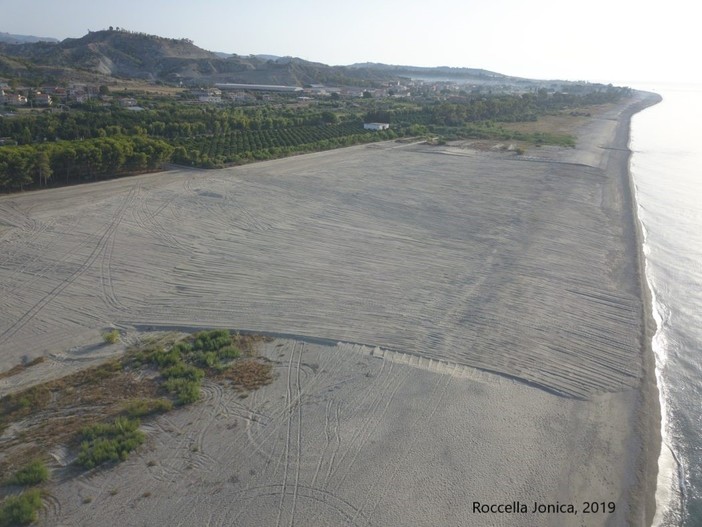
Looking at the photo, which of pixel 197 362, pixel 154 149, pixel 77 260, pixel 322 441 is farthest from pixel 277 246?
A: pixel 154 149

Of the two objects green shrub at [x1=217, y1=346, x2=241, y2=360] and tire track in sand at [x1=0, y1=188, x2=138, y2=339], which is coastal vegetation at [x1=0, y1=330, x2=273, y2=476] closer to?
green shrub at [x1=217, y1=346, x2=241, y2=360]

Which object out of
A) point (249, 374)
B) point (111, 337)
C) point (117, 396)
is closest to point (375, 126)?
point (111, 337)

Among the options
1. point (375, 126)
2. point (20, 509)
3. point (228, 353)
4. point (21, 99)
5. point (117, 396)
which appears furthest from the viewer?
point (21, 99)

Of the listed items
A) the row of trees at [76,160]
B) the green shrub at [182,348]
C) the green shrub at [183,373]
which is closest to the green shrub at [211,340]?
the green shrub at [182,348]

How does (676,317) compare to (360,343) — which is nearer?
(360,343)

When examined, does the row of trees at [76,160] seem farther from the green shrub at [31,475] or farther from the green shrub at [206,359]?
the green shrub at [31,475]

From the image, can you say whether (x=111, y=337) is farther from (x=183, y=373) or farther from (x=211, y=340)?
(x=183, y=373)

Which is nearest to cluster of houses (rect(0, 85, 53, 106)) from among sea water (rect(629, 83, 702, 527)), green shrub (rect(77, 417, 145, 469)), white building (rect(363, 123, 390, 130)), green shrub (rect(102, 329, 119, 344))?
white building (rect(363, 123, 390, 130))
